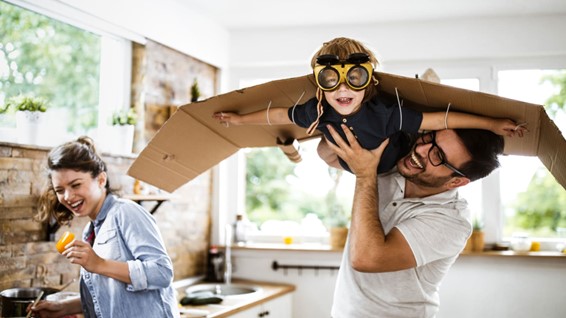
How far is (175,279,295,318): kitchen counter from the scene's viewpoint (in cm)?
307

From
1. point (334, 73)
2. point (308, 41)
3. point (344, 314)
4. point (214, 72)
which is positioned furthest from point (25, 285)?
point (308, 41)

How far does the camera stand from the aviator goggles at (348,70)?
1585 mm

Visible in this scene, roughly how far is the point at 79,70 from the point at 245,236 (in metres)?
3.42

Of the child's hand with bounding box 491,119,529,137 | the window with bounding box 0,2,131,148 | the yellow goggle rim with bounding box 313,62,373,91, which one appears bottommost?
the child's hand with bounding box 491,119,529,137

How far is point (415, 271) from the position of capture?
1.84 m

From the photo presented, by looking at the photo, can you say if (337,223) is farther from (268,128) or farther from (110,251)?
(110,251)

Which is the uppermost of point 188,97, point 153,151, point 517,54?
point 517,54

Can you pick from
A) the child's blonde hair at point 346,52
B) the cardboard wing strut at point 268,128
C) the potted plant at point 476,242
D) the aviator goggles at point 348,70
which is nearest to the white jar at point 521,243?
the potted plant at point 476,242

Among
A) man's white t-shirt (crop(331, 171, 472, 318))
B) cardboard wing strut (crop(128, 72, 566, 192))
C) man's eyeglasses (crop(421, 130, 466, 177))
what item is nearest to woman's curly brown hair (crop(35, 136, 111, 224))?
cardboard wing strut (crop(128, 72, 566, 192))

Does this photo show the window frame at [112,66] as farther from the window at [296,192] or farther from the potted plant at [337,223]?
the potted plant at [337,223]

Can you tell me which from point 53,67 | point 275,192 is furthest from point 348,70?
point 275,192

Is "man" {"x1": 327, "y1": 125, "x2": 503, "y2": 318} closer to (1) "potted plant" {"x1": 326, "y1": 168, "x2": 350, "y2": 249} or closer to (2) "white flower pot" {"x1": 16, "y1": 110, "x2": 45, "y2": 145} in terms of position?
(2) "white flower pot" {"x1": 16, "y1": 110, "x2": 45, "y2": 145}

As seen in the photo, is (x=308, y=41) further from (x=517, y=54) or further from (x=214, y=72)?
(x=517, y=54)

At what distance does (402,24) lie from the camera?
13.7 feet
